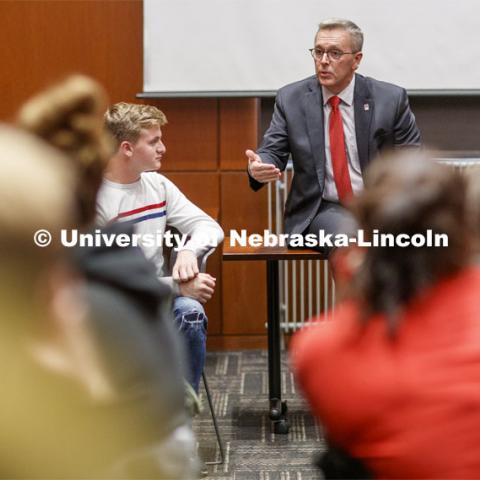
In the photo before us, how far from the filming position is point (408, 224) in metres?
1.33

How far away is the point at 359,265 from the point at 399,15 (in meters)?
3.29

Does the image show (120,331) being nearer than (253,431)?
Yes

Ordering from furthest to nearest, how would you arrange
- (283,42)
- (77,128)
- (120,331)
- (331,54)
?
(283,42) → (331,54) → (77,128) → (120,331)

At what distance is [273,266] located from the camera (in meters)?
3.54

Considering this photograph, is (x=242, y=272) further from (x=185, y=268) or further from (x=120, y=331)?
(x=120, y=331)

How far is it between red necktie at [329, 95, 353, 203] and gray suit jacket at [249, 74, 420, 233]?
0.16 feet

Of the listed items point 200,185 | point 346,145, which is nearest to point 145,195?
point 346,145

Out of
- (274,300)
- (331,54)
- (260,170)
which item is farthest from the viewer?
(331,54)

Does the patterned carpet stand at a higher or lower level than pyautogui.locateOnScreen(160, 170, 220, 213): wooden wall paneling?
lower

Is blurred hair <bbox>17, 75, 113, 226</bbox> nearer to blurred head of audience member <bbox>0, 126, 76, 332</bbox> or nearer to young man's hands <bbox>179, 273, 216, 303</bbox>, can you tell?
blurred head of audience member <bbox>0, 126, 76, 332</bbox>

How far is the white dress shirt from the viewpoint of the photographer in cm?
Answer: 373

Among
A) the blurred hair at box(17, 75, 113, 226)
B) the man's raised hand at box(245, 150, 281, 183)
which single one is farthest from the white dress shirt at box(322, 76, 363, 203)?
the blurred hair at box(17, 75, 113, 226)

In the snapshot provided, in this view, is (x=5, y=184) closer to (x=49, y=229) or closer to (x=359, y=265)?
(x=49, y=229)

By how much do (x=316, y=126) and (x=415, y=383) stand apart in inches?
99.3
